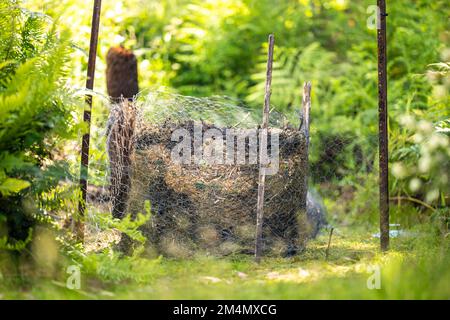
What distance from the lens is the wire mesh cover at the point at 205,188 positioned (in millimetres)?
5754

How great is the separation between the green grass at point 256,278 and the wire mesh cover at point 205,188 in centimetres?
22

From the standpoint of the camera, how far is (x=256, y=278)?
16.5 feet

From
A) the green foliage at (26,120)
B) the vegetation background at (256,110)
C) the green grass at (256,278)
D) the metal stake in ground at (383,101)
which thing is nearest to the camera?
the green grass at (256,278)

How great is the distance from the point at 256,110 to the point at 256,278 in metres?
1.91

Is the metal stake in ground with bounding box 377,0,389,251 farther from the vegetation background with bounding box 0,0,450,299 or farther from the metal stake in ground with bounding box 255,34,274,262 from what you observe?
the metal stake in ground with bounding box 255,34,274,262

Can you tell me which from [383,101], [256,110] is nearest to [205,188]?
[256,110]

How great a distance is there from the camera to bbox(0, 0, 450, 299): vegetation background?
4.59 meters

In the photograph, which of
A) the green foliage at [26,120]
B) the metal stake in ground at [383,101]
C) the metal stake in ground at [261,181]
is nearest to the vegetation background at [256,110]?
the green foliage at [26,120]

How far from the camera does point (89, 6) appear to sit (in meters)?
10.2

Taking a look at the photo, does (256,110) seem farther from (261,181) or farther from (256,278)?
(256,278)

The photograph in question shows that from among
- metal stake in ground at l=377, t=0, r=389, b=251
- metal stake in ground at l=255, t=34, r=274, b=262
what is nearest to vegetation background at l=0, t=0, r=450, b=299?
metal stake in ground at l=255, t=34, r=274, b=262

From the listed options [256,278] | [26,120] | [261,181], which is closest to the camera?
[26,120]

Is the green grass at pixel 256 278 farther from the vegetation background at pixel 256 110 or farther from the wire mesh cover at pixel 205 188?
the wire mesh cover at pixel 205 188
